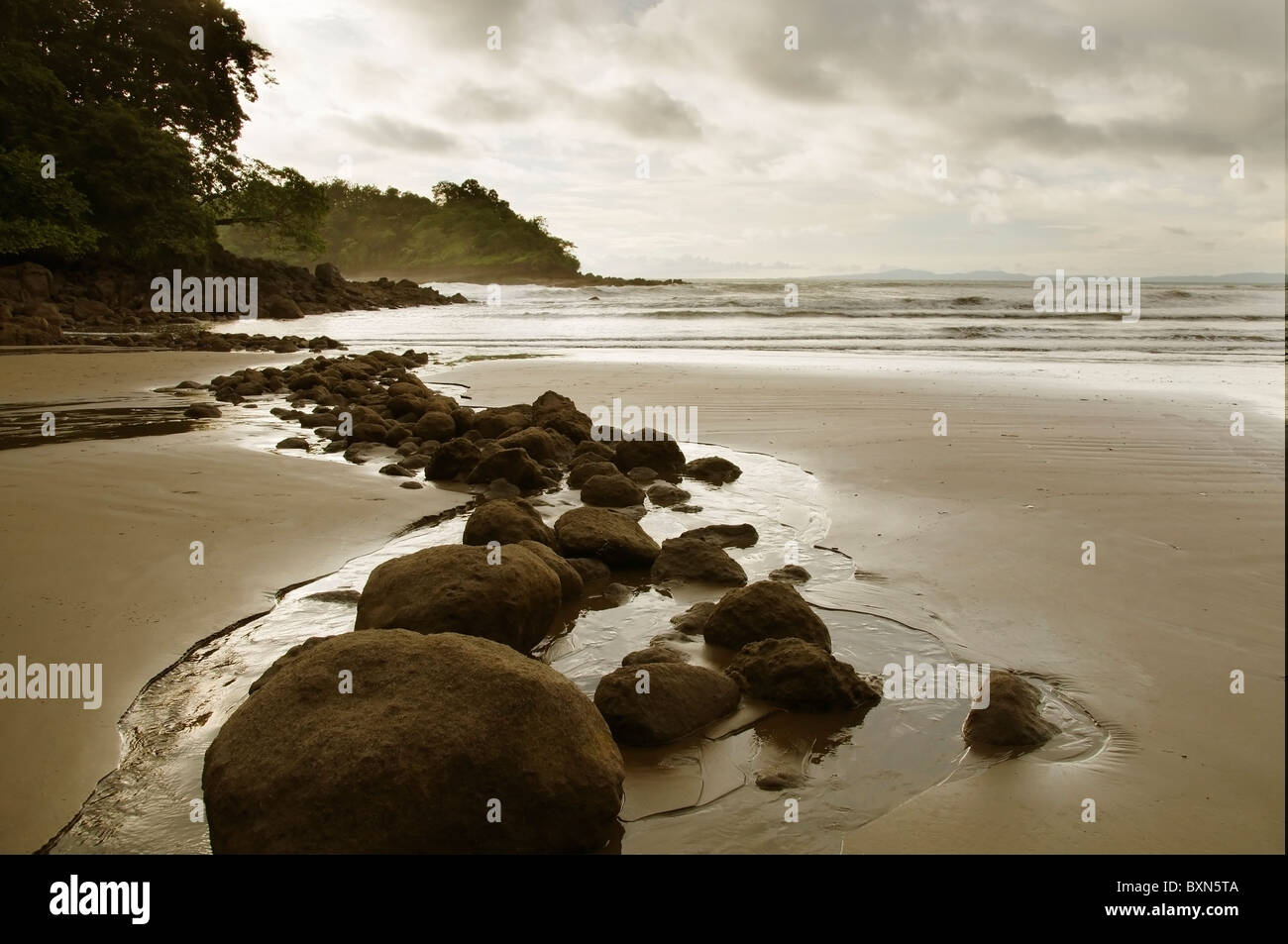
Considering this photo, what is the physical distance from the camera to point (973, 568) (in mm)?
5141

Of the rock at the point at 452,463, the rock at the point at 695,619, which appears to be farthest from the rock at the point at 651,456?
the rock at the point at 695,619

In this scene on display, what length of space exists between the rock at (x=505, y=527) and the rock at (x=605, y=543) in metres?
0.11

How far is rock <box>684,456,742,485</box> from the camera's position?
7645mm

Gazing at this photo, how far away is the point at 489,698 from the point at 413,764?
0.31 metres

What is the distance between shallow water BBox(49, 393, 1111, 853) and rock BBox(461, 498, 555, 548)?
58cm

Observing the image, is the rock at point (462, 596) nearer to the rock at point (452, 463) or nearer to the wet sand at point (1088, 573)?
Result: the wet sand at point (1088, 573)

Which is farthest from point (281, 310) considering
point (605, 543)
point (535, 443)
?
point (605, 543)

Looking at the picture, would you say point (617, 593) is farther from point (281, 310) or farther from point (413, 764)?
point (281, 310)

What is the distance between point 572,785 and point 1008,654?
2340mm

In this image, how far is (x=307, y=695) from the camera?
9.34ft

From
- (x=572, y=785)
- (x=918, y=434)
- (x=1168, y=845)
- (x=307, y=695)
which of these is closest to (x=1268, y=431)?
(x=918, y=434)

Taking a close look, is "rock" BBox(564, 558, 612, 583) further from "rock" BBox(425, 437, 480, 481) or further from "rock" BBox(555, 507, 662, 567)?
"rock" BBox(425, 437, 480, 481)

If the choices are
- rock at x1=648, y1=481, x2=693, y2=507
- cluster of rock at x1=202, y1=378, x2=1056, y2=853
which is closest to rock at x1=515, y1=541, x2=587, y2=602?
cluster of rock at x1=202, y1=378, x2=1056, y2=853
